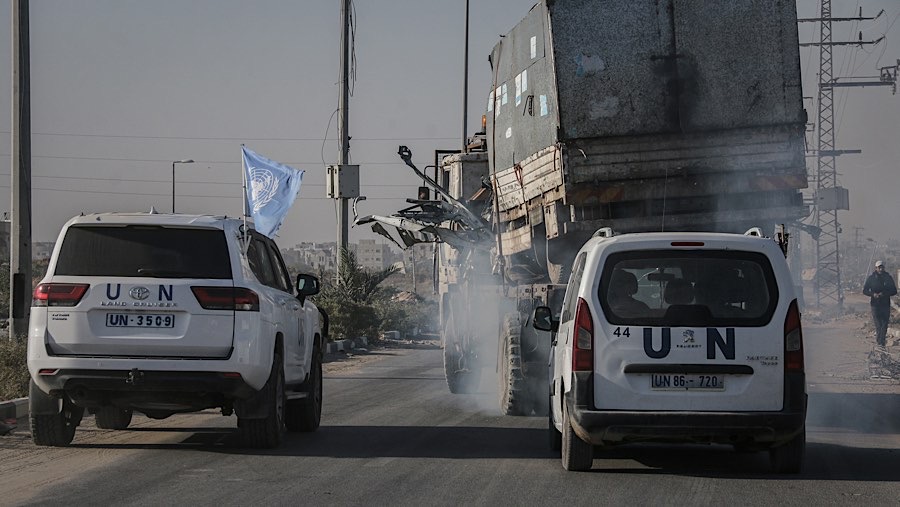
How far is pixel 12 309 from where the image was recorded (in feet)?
51.0

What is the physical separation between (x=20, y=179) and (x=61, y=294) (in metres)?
6.30

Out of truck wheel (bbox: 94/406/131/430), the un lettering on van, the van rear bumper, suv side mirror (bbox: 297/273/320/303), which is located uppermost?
suv side mirror (bbox: 297/273/320/303)

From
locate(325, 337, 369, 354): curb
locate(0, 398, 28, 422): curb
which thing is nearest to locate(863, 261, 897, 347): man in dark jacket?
locate(325, 337, 369, 354): curb

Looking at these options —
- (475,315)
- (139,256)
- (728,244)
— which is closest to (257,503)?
(139,256)

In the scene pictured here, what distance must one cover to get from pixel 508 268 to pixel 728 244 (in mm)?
7423

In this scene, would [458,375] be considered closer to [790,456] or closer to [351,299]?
[790,456]

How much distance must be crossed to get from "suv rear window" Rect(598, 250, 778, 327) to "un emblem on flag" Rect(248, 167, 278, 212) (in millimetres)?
11803

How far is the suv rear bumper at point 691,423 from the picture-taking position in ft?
29.4

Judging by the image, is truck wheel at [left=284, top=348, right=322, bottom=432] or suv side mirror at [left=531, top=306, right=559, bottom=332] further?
truck wheel at [left=284, top=348, right=322, bottom=432]

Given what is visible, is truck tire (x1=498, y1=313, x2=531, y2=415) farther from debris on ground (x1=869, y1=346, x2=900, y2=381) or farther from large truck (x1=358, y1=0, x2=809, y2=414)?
debris on ground (x1=869, y1=346, x2=900, y2=381)

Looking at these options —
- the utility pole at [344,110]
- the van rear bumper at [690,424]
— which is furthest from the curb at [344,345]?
the van rear bumper at [690,424]

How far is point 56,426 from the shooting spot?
10641 millimetres

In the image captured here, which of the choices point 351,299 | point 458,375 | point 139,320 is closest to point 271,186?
point 458,375

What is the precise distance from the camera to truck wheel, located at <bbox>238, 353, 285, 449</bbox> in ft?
34.9
